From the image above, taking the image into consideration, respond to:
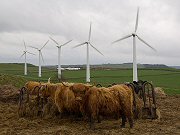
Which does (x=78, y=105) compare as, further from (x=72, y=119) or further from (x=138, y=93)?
(x=138, y=93)

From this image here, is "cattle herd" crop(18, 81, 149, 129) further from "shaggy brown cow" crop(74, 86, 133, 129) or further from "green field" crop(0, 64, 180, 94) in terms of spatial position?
"green field" crop(0, 64, 180, 94)

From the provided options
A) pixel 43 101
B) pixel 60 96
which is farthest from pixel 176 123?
pixel 43 101

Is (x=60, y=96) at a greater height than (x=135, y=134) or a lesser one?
greater

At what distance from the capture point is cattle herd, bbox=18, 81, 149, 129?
1185cm

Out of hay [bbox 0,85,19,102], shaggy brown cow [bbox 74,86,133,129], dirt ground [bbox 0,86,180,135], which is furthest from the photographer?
hay [bbox 0,85,19,102]

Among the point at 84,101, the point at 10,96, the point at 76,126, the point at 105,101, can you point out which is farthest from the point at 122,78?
the point at 105,101

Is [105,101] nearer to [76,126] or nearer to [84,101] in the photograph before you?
[84,101]

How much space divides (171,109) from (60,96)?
6.35 metres

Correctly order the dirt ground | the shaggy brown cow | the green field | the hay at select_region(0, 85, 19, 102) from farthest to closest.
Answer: the green field, the hay at select_region(0, 85, 19, 102), the shaggy brown cow, the dirt ground

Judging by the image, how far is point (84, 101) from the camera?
39.7 ft

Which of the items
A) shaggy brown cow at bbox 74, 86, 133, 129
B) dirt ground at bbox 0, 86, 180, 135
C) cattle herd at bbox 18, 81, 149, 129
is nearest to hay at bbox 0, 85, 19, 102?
cattle herd at bbox 18, 81, 149, 129

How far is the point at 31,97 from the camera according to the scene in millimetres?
16109

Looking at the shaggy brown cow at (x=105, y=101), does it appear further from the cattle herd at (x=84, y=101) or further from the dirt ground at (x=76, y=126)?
the dirt ground at (x=76, y=126)

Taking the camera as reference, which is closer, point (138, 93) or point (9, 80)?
point (138, 93)
